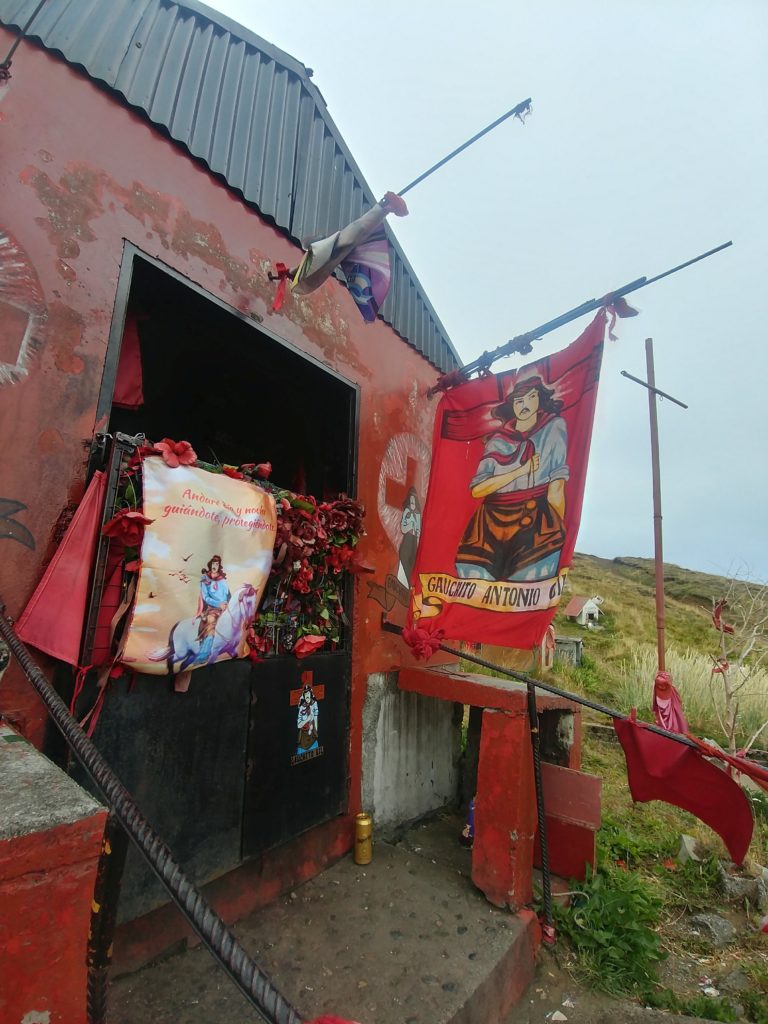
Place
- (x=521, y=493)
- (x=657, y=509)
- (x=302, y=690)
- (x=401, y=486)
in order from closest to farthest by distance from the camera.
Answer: (x=521, y=493)
(x=302, y=690)
(x=657, y=509)
(x=401, y=486)

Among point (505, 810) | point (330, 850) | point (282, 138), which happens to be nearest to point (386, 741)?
point (330, 850)

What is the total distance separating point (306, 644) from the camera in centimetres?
436

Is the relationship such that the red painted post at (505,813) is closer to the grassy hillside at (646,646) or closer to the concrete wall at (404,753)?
the concrete wall at (404,753)

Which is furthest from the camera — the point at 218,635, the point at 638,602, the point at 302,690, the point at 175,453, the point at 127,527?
the point at 638,602

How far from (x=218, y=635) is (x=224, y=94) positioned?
4656 mm

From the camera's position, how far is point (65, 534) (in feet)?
9.50

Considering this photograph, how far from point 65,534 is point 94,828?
2.00 meters

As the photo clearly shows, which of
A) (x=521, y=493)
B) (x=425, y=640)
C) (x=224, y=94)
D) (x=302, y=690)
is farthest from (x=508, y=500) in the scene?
(x=224, y=94)

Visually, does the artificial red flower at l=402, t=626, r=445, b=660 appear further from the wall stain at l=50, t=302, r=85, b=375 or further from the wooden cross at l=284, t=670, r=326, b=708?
the wall stain at l=50, t=302, r=85, b=375

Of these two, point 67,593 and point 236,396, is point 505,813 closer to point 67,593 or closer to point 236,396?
point 67,593

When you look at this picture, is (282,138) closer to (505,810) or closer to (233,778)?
(233,778)

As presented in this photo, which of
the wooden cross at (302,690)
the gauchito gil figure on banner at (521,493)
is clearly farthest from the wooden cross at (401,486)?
the wooden cross at (302,690)

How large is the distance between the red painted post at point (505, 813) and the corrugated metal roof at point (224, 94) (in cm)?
481

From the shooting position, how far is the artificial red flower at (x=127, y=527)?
288 centimetres
